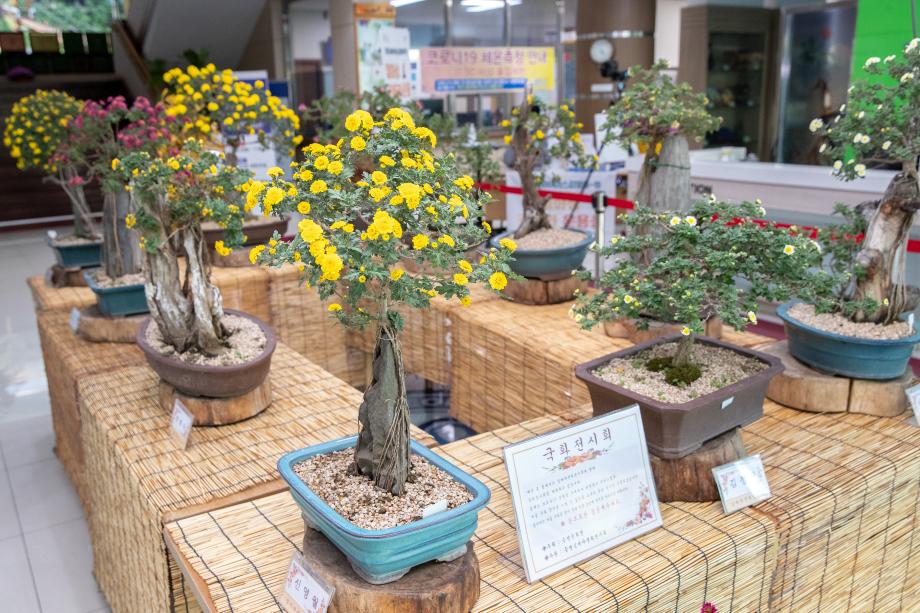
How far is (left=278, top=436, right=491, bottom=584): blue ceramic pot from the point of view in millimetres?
1083

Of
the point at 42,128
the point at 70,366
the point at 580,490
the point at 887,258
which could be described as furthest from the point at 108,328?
the point at 887,258

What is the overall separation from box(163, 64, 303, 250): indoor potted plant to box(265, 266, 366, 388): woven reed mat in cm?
→ 28

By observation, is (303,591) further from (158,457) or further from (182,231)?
(182,231)

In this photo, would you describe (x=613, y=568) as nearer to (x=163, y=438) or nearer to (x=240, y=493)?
(x=240, y=493)

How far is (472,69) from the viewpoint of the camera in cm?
621

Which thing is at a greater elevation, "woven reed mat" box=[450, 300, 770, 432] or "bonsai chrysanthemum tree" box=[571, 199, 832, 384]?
"bonsai chrysanthemum tree" box=[571, 199, 832, 384]

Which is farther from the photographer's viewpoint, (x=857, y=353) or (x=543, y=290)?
(x=543, y=290)

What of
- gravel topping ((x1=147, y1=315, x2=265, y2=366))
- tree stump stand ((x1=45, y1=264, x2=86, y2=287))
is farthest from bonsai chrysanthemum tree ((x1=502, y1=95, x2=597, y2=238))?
tree stump stand ((x1=45, y1=264, x2=86, y2=287))

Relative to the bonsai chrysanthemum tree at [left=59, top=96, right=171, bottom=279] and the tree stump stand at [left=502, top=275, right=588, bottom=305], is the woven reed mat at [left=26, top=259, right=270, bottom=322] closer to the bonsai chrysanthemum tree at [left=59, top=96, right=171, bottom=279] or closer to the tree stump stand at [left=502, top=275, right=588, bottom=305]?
the bonsai chrysanthemum tree at [left=59, top=96, right=171, bottom=279]

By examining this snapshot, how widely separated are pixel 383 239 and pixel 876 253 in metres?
1.41

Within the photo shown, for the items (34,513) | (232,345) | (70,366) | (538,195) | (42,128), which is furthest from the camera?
(42,128)

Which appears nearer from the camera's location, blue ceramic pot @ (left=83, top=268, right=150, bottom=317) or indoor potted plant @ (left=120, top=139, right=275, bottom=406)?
indoor potted plant @ (left=120, top=139, right=275, bottom=406)

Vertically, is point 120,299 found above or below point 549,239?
below

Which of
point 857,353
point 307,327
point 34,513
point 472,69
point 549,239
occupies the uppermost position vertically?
point 472,69
